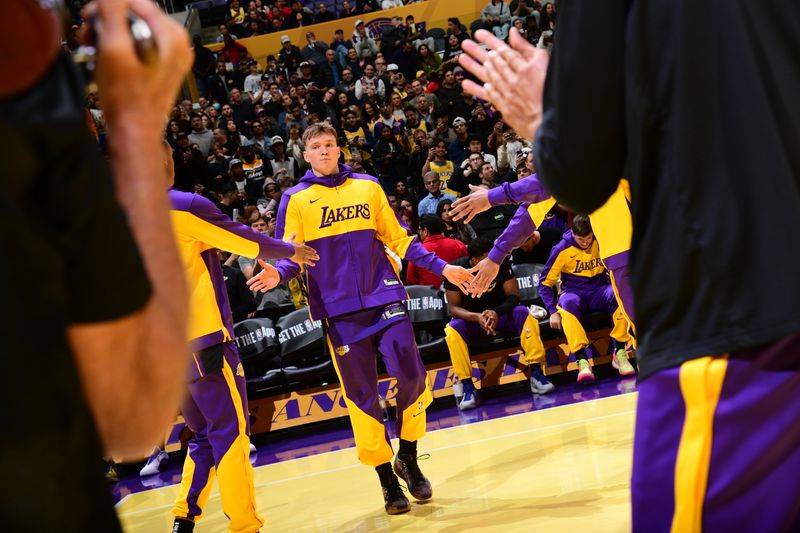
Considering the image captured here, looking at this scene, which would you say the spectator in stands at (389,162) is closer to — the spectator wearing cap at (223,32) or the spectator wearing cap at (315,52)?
the spectator wearing cap at (315,52)

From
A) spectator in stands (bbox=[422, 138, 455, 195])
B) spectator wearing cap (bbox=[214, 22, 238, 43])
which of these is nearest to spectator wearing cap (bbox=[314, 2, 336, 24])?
spectator wearing cap (bbox=[214, 22, 238, 43])

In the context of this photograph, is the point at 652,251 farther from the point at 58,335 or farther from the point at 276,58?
the point at 276,58

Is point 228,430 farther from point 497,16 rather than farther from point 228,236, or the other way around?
point 497,16

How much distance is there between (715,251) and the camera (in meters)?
1.43

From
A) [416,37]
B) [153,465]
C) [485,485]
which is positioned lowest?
[153,465]

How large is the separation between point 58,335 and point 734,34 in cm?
117

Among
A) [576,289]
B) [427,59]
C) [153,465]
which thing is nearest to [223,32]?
[427,59]

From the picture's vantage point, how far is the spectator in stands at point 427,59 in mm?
18469

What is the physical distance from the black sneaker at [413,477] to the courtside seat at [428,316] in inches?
148

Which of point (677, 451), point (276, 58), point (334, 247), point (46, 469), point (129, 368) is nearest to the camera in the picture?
point (46, 469)

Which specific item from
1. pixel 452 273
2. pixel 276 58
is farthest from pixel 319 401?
pixel 276 58

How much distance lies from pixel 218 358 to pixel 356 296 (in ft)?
3.98

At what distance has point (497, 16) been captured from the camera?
19453mm

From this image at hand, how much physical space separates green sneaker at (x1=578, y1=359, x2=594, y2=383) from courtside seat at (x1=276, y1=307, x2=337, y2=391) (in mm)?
2737
